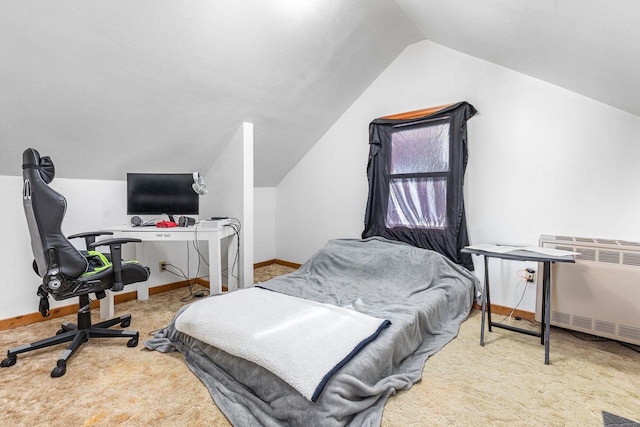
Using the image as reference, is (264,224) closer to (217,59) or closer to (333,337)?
(217,59)

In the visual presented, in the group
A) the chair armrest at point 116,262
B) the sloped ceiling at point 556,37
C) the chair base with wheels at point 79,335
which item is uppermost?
the sloped ceiling at point 556,37

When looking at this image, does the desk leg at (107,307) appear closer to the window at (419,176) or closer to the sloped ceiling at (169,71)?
the sloped ceiling at (169,71)

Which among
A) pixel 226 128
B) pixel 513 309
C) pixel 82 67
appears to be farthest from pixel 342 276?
pixel 82 67

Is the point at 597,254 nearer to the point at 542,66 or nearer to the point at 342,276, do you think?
the point at 542,66

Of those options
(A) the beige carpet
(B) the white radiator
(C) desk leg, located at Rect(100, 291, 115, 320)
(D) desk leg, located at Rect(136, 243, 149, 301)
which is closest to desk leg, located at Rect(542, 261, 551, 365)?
(A) the beige carpet

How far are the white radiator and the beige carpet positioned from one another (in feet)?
0.51

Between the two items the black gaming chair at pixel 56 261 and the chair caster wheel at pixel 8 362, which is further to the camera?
the chair caster wheel at pixel 8 362

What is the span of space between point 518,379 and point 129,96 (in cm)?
321

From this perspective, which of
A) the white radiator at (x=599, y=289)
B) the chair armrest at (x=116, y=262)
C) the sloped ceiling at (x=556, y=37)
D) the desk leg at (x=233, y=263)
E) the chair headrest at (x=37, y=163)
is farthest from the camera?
the desk leg at (x=233, y=263)

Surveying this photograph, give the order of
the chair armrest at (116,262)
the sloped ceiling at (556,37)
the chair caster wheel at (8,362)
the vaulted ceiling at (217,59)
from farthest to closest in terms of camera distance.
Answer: the chair armrest at (116,262) < the chair caster wheel at (8,362) < the vaulted ceiling at (217,59) < the sloped ceiling at (556,37)

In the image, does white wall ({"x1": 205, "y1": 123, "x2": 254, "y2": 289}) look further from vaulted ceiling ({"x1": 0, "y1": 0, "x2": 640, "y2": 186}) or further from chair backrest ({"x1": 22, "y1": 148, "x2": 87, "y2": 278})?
chair backrest ({"x1": 22, "y1": 148, "x2": 87, "y2": 278})

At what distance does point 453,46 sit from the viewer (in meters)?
3.03

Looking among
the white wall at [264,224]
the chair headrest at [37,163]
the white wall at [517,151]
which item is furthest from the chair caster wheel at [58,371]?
the white wall at [517,151]

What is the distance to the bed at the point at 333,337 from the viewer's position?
1.46 meters
